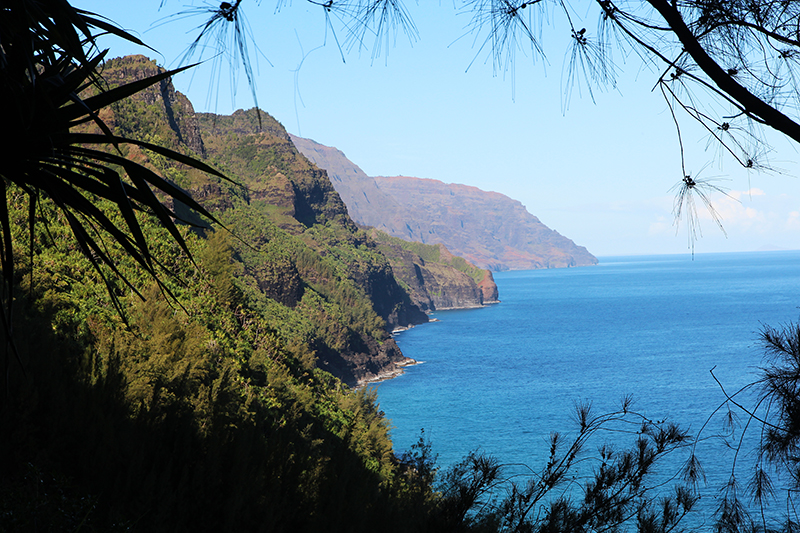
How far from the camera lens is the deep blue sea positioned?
1943 inches

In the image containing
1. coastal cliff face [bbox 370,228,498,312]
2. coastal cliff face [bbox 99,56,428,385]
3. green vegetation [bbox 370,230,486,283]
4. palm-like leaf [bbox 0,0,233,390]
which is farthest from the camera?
green vegetation [bbox 370,230,486,283]

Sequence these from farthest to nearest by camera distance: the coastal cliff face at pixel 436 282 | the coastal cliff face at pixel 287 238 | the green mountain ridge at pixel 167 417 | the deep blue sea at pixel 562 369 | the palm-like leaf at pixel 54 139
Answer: the coastal cliff face at pixel 436 282, the coastal cliff face at pixel 287 238, the deep blue sea at pixel 562 369, the green mountain ridge at pixel 167 417, the palm-like leaf at pixel 54 139

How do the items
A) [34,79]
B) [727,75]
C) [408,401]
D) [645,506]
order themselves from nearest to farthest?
[34,79] → [727,75] → [645,506] → [408,401]

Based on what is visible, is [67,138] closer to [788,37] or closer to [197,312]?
[788,37]

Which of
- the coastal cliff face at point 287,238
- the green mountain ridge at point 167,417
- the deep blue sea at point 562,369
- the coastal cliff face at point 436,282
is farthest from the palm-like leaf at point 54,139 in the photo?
the coastal cliff face at point 436,282

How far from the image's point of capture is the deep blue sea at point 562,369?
1943 inches

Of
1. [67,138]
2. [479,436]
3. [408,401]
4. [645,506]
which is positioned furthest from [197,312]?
[408,401]

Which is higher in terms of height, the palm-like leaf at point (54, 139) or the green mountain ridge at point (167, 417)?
the palm-like leaf at point (54, 139)

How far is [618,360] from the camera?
78125 millimetres

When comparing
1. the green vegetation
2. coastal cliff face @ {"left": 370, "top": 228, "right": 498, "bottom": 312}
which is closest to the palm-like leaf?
coastal cliff face @ {"left": 370, "top": 228, "right": 498, "bottom": 312}

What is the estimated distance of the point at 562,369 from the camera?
7488 cm

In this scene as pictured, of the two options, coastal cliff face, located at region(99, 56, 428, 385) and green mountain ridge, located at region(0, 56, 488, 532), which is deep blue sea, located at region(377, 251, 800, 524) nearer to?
green mountain ridge, located at region(0, 56, 488, 532)

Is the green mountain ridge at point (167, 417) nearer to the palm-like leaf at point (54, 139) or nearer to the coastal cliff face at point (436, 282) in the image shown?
the palm-like leaf at point (54, 139)

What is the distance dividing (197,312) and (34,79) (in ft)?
80.4
